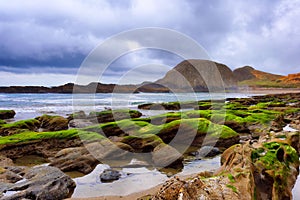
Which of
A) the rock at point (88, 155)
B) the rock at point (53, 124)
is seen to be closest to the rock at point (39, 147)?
the rock at point (88, 155)

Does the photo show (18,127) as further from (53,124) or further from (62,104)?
(62,104)

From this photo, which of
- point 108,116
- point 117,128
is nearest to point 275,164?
point 117,128

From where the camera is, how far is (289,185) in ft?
22.1

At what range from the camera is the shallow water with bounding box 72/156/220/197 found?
8078 mm

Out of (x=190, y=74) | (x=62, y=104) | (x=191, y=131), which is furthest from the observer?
(x=190, y=74)

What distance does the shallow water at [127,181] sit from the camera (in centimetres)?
808

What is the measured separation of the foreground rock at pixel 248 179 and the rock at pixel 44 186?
437 centimetres

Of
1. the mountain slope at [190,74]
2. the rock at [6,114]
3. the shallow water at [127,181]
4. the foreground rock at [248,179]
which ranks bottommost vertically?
the rock at [6,114]

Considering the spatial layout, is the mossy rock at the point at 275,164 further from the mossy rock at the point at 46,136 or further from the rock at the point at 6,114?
the rock at the point at 6,114

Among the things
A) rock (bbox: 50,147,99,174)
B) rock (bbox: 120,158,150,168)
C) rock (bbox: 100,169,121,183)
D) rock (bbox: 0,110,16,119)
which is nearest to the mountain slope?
rock (bbox: 120,158,150,168)

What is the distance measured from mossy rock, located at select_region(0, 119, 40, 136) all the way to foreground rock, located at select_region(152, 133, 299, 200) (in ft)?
50.6

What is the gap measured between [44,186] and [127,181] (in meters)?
2.78

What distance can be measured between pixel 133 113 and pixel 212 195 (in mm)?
25988

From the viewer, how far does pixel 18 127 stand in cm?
1947
